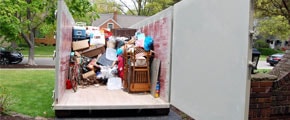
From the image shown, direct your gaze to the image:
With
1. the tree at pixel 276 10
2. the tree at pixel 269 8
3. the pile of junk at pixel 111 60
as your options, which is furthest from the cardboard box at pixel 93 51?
the tree at pixel 269 8

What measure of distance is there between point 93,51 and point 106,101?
10.7 feet

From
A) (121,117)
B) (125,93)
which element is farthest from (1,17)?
(121,117)

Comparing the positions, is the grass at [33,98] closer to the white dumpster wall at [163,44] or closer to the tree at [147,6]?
the white dumpster wall at [163,44]

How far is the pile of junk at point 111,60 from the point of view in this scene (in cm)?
663

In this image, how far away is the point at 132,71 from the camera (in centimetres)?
663

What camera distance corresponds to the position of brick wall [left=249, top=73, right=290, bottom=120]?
3.38 metres

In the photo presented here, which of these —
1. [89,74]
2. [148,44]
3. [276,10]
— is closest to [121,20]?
[276,10]

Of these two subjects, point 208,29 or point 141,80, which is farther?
point 141,80

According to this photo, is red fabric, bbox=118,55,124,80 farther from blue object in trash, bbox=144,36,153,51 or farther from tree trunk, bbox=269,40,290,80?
tree trunk, bbox=269,40,290,80

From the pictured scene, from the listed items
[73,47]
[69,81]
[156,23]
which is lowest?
[69,81]

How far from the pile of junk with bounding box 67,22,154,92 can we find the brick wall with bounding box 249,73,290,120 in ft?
10.8

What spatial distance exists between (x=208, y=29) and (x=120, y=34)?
786cm

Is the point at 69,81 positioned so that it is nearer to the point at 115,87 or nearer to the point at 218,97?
the point at 115,87

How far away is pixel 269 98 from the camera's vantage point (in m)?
3.47
